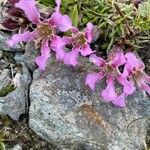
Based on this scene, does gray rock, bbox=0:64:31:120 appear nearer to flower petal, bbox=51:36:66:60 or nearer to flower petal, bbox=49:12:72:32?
flower petal, bbox=51:36:66:60

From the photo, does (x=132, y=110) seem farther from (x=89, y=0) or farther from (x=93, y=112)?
(x=89, y=0)

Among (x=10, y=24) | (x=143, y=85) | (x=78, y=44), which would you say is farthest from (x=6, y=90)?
(x=143, y=85)

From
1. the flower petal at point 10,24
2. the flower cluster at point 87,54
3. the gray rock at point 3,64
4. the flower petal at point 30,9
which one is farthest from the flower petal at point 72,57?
the gray rock at point 3,64

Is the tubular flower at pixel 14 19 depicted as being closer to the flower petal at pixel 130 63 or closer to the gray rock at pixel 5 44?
the gray rock at pixel 5 44

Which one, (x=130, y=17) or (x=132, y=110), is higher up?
(x=130, y=17)

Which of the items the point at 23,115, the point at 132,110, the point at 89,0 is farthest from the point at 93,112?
the point at 89,0

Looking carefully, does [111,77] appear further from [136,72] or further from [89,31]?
[89,31]
